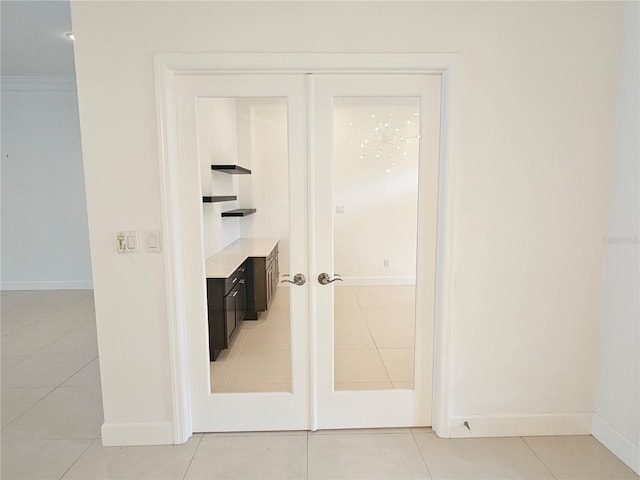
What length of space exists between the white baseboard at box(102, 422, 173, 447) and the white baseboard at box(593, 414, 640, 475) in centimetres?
246

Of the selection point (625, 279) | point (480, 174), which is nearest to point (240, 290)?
point (480, 174)

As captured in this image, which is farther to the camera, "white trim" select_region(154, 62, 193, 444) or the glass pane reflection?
the glass pane reflection

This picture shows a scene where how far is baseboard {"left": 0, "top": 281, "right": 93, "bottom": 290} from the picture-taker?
18.6 feet

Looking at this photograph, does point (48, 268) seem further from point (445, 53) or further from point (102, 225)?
point (445, 53)

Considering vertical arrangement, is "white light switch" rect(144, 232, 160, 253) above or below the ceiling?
below

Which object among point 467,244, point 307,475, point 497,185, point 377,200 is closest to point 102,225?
point 377,200

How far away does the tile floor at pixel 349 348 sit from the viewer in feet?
7.72

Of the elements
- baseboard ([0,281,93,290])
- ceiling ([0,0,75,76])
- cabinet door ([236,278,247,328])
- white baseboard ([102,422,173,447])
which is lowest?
white baseboard ([102,422,173,447])

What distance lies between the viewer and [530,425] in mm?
2334

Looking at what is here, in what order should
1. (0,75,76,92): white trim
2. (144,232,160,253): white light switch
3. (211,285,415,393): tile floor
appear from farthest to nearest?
(0,75,76,92): white trim
(211,285,415,393): tile floor
(144,232,160,253): white light switch

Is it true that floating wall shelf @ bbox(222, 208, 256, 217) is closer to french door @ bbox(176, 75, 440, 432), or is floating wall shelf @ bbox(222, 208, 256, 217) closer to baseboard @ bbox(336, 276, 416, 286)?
french door @ bbox(176, 75, 440, 432)

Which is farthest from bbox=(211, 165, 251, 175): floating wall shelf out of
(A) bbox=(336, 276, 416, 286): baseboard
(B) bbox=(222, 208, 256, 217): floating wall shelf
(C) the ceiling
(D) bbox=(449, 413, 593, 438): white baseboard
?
(C) the ceiling

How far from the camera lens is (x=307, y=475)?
2023 mm

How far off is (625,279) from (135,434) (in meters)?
2.84
